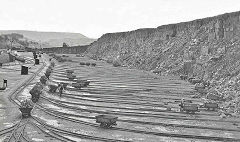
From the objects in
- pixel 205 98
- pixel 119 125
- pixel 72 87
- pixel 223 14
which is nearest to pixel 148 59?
pixel 223 14

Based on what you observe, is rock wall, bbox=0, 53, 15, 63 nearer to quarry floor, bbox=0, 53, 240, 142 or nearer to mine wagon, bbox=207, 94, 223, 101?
quarry floor, bbox=0, 53, 240, 142

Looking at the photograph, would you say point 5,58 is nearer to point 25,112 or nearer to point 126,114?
point 25,112

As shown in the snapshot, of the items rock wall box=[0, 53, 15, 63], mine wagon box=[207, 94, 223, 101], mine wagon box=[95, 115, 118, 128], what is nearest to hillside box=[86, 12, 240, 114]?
mine wagon box=[207, 94, 223, 101]

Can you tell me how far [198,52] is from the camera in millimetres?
48875

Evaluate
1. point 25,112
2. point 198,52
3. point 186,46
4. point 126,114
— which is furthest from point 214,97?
point 186,46

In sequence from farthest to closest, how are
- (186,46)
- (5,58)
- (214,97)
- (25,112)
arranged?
1. (5,58)
2. (186,46)
3. (214,97)
4. (25,112)

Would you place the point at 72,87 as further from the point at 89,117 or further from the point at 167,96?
the point at 89,117

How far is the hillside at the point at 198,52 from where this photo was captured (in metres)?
33.8

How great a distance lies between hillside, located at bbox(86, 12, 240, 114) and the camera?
33812 millimetres

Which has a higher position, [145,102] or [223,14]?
[223,14]

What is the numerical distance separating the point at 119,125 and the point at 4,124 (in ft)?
26.4

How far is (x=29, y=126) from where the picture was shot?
2069 centimetres

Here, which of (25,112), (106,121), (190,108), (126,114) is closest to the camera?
(106,121)

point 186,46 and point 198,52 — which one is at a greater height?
point 186,46
